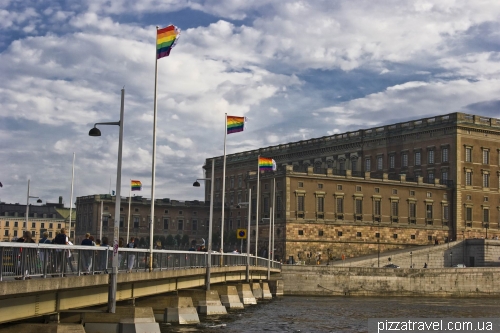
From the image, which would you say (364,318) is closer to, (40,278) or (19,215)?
(40,278)

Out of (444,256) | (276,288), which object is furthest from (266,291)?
(444,256)

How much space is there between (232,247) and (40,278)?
359ft

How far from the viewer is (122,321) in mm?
30094

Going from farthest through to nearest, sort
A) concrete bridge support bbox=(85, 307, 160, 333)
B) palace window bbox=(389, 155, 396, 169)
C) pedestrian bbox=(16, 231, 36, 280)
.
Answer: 1. palace window bbox=(389, 155, 396, 169)
2. concrete bridge support bbox=(85, 307, 160, 333)
3. pedestrian bbox=(16, 231, 36, 280)

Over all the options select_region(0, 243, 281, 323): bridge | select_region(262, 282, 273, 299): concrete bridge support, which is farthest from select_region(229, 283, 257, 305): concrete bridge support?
select_region(0, 243, 281, 323): bridge

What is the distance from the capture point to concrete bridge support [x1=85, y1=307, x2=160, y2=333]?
95.6 ft

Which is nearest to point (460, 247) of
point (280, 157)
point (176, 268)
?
point (280, 157)

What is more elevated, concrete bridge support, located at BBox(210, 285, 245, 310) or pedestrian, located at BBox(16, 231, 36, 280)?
pedestrian, located at BBox(16, 231, 36, 280)

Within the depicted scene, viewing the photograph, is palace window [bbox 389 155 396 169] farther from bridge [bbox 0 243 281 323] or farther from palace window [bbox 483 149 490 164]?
bridge [bbox 0 243 281 323]

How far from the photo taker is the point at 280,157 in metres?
156

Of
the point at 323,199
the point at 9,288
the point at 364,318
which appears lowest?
the point at 364,318

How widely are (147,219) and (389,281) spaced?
2860 inches

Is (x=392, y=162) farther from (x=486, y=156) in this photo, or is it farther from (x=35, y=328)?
(x=35, y=328)

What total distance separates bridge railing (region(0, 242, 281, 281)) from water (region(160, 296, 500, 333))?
13.5 feet
